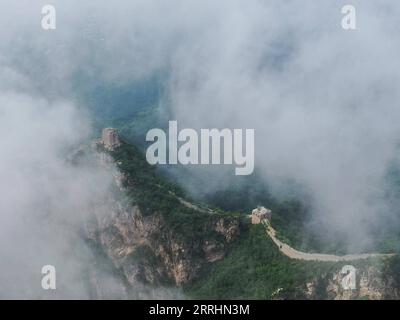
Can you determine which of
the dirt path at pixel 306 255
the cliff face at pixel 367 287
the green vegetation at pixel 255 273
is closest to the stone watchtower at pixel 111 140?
the green vegetation at pixel 255 273

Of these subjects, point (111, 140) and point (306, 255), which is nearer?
point (306, 255)

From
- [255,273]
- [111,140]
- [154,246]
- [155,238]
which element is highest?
[111,140]

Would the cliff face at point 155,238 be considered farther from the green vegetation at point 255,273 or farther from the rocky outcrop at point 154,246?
the green vegetation at point 255,273

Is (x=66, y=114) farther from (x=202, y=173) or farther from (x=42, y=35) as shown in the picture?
(x=202, y=173)

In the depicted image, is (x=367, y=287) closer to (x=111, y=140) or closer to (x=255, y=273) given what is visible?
(x=255, y=273)

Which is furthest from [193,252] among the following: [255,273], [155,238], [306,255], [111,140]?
[111,140]
